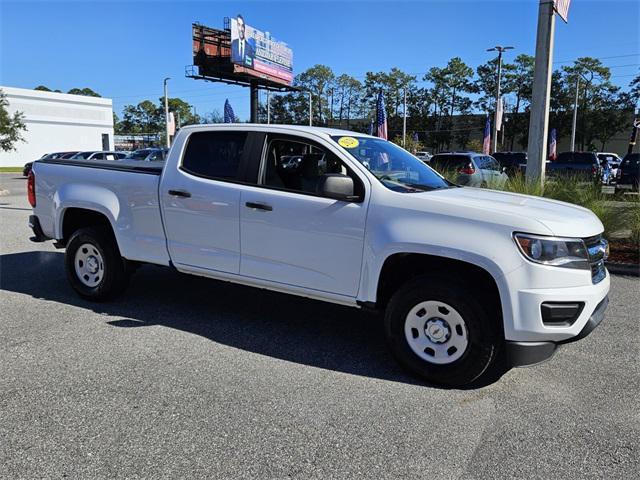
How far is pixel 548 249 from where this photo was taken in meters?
3.44

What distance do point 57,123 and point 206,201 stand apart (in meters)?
61.5

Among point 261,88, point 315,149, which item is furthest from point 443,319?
point 261,88

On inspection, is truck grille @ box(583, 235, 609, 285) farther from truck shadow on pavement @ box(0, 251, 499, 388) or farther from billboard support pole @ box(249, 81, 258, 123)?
billboard support pole @ box(249, 81, 258, 123)

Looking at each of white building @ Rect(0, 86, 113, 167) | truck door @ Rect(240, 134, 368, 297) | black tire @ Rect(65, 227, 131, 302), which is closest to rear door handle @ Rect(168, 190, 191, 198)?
truck door @ Rect(240, 134, 368, 297)

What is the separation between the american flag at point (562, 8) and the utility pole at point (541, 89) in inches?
3.8

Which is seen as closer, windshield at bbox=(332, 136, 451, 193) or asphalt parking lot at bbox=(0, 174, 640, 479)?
asphalt parking lot at bbox=(0, 174, 640, 479)

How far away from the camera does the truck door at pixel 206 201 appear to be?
4641 mm

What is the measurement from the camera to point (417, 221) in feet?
12.4

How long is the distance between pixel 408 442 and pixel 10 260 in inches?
285

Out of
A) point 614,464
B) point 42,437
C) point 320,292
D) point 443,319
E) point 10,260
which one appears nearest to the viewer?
point 614,464

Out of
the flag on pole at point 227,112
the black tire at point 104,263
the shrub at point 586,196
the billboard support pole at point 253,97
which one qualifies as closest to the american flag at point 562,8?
the shrub at point 586,196

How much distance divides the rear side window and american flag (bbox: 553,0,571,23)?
940 centimetres

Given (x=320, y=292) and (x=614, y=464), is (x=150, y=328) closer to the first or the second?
(x=320, y=292)

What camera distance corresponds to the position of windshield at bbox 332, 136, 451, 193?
13.9ft
